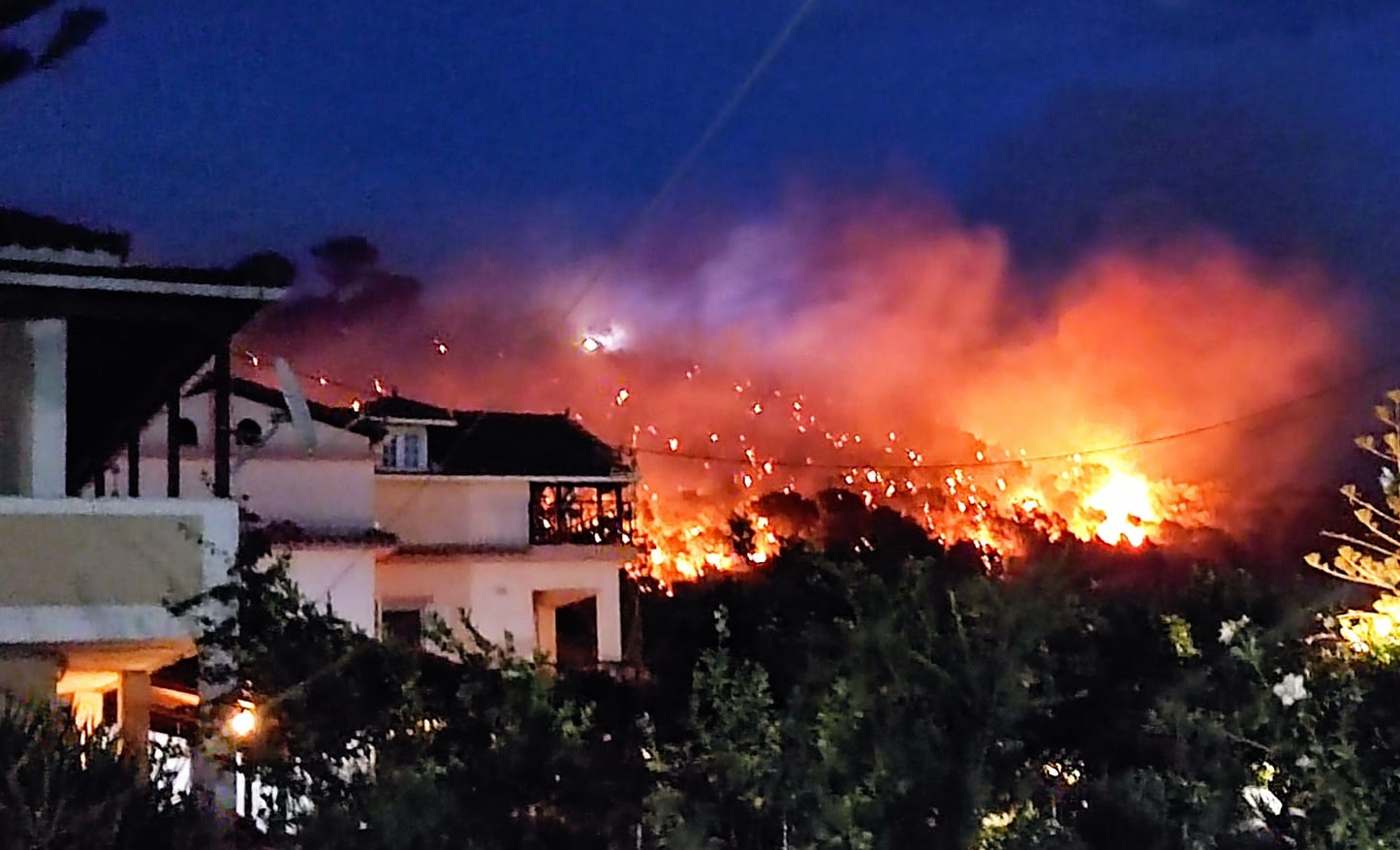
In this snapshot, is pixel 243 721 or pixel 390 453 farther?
pixel 390 453

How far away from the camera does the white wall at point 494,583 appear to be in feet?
89.6

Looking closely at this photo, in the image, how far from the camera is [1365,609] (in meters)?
7.09

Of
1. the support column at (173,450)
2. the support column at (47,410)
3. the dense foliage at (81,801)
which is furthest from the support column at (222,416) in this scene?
the dense foliage at (81,801)

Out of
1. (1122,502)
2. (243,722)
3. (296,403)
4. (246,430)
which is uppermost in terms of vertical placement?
(1122,502)

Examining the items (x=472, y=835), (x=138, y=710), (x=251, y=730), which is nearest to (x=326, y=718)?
(x=251, y=730)

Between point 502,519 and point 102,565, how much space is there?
1982 centimetres

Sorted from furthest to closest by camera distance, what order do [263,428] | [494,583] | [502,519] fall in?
1. [502,519]
2. [494,583]
3. [263,428]

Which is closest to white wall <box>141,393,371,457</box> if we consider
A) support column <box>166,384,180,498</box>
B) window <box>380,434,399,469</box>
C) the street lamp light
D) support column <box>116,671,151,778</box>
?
window <box>380,434,399,469</box>

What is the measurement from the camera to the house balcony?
8438 millimetres

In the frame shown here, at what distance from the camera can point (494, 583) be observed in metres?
28.0

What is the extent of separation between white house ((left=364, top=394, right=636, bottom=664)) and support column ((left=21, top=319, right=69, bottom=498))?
55.7 ft

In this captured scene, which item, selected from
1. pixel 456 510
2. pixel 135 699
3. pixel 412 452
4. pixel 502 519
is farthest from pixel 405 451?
pixel 135 699

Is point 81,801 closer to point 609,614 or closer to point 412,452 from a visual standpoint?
point 412,452

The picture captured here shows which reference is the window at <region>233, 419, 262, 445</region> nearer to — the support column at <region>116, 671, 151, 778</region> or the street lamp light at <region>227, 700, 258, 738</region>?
the support column at <region>116, 671, 151, 778</region>
